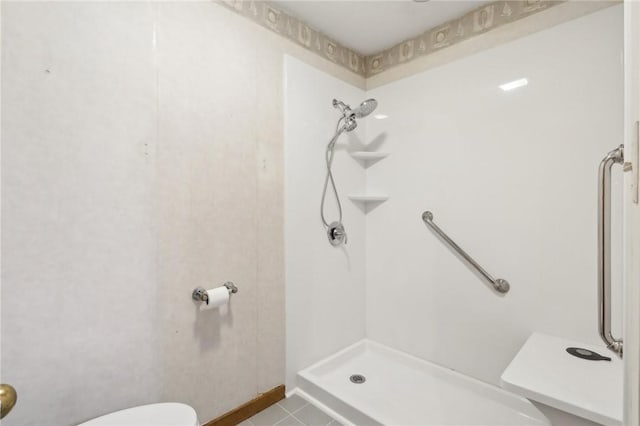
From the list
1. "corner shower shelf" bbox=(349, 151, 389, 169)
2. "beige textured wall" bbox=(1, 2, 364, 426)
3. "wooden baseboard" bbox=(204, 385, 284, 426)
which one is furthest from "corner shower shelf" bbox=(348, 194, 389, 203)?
"wooden baseboard" bbox=(204, 385, 284, 426)

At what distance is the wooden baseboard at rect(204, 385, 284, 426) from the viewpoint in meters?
1.48

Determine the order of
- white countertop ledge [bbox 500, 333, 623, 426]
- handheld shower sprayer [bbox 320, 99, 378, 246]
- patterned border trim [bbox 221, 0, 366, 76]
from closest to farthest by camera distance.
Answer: white countertop ledge [bbox 500, 333, 623, 426], patterned border trim [bbox 221, 0, 366, 76], handheld shower sprayer [bbox 320, 99, 378, 246]

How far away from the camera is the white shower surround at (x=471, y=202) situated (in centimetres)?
146

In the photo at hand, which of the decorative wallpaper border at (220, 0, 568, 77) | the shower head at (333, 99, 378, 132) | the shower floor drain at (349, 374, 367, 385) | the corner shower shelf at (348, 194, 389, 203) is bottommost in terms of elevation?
the shower floor drain at (349, 374, 367, 385)

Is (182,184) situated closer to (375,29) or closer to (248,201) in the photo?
(248,201)

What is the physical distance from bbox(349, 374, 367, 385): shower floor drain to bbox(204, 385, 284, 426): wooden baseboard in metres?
0.48

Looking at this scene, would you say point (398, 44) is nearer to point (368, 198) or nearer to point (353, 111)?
point (353, 111)

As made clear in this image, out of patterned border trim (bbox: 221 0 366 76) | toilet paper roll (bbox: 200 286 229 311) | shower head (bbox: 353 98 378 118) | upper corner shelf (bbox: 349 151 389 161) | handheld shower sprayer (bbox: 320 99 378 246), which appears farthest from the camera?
upper corner shelf (bbox: 349 151 389 161)

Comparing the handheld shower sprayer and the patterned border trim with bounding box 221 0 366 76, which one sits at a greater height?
the patterned border trim with bounding box 221 0 366 76

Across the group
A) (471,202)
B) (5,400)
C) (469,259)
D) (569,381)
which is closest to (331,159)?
(471,202)

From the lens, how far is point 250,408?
1.59m

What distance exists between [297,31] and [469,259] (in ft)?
5.80

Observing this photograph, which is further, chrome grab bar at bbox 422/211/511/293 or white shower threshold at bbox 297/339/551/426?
chrome grab bar at bbox 422/211/511/293

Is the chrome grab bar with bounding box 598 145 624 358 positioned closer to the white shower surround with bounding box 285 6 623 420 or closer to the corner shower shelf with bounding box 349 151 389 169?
the white shower surround with bounding box 285 6 623 420
